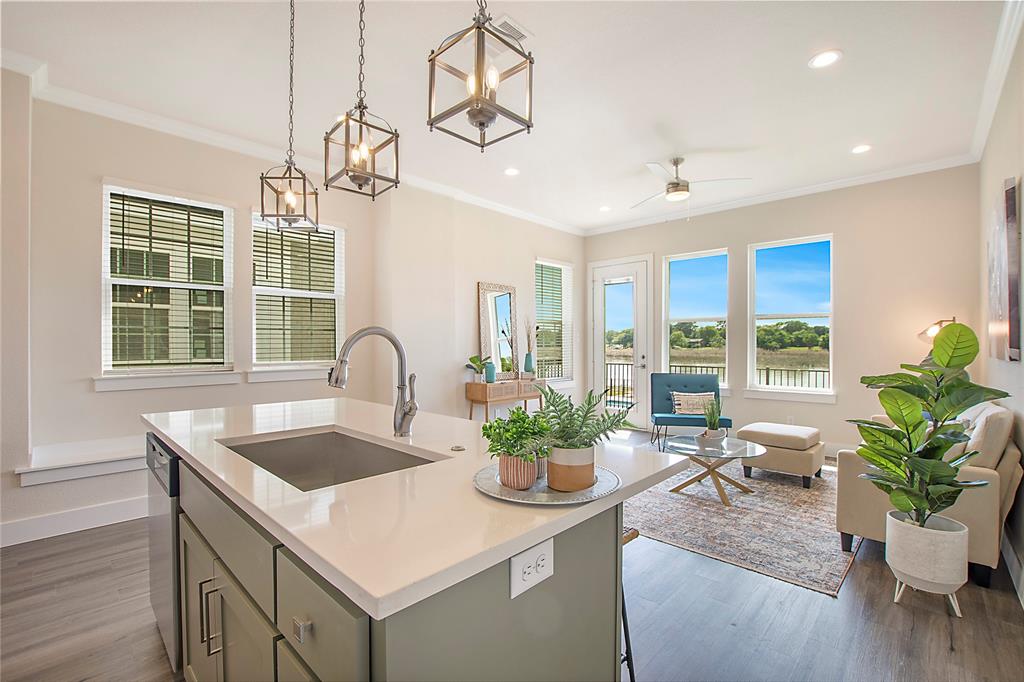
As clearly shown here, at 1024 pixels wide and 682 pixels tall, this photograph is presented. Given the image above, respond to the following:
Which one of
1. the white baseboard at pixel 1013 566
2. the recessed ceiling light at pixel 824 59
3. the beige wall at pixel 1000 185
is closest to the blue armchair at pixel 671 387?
the beige wall at pixel 1000 185

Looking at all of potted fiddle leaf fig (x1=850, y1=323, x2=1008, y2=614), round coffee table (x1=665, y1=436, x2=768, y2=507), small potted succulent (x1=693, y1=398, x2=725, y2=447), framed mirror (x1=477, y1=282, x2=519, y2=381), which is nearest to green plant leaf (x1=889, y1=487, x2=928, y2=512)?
potted fiddle leaf fig (x1=850, y1=323, x2=1008, y2=614)

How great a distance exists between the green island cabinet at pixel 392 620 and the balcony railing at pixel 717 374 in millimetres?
3135

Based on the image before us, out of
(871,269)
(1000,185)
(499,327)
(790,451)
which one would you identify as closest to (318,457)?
(790,451)

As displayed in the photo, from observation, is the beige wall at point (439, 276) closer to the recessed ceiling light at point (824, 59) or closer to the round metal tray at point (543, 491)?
the recessed ceiling light at point (824, 59)

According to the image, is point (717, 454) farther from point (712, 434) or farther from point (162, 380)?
point (162, 380)

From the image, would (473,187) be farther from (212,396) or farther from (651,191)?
(212,396)

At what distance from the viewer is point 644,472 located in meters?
1.33

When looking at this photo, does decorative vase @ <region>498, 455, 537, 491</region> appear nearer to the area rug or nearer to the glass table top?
the area rug

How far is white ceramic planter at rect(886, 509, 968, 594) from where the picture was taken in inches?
83.9

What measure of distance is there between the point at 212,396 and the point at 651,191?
4758 mm

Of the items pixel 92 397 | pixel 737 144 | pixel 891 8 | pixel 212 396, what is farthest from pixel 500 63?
pixel 92 397

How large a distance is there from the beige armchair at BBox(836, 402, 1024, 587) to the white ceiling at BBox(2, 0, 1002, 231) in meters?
2.16

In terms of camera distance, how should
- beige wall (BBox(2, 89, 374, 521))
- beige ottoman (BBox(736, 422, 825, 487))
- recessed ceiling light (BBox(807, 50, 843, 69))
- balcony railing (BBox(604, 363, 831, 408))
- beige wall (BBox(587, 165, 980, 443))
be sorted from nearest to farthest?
recessed ceiling light (BBox(807, 50, 843, 69))
beige wall (BBox(2, 89, 374, 521))
beige ottoman (BBox(736, 422, 825, 487))
beige wall (BBox(587, 165, 980, 443))
balcony railing (BBox(604, 363, 831, 408))

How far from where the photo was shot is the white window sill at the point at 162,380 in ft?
11.4
